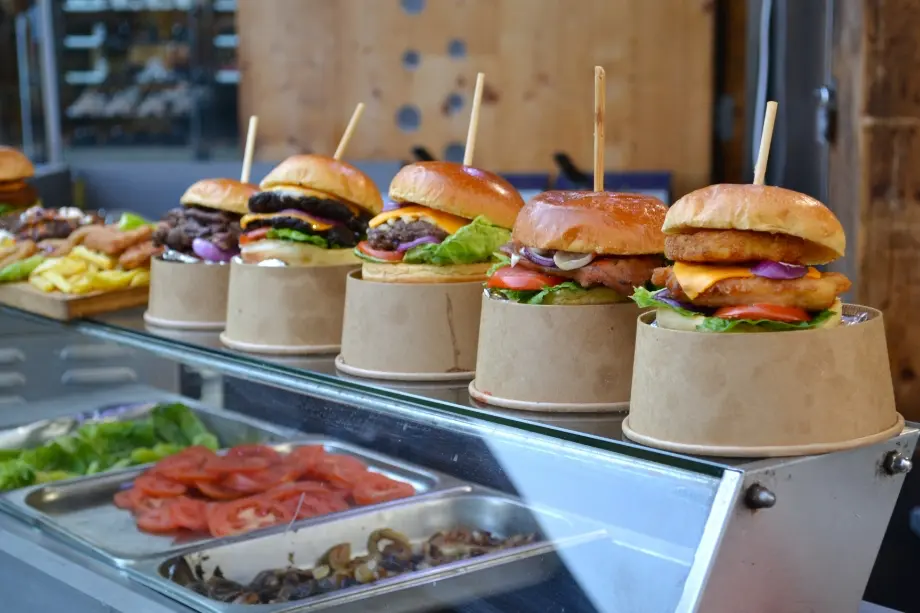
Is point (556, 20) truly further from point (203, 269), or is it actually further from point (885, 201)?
point (203, 269)

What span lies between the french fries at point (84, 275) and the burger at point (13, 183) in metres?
0.83

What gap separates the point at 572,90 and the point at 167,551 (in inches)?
172

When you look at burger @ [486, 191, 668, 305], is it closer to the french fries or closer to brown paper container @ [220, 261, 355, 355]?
brown paper container @ [220, 261, 355, 355]

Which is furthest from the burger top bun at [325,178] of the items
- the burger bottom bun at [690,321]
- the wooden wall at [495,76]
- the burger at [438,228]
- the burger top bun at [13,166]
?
the wooden wall at [495,76]

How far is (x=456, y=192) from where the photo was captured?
6.15 ft

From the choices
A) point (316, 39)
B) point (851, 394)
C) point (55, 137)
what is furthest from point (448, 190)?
point (55, 137)

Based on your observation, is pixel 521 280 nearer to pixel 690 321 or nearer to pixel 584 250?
pixel 584 250

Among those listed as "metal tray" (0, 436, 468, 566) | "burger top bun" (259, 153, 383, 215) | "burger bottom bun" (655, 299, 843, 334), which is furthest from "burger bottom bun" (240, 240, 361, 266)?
"burger bottom bun" (655, 299, 843, 334)

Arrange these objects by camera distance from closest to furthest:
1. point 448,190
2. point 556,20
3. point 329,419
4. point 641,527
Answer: point 641,527
point 448,190
point 329,419
point 556,20

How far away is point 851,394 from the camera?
4.41 ft

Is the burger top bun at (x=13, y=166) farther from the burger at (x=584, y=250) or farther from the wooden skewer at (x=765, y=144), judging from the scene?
the wooden skewer at (x=765, y=144)

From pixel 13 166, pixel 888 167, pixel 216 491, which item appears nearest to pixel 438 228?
pixel 216 491

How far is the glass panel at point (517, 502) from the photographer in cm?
136

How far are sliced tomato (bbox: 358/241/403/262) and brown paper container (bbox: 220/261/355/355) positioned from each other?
18cm
